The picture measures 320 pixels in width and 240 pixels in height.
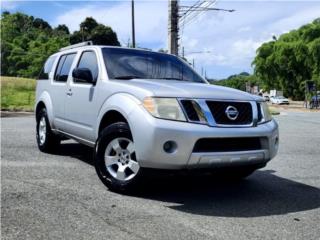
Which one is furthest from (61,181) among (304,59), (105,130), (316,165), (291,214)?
(304,59)

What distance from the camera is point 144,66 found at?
259 inches

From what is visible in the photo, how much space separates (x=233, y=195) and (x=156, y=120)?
1.42 m

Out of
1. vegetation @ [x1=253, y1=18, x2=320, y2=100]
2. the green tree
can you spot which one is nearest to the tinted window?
vegetation @ [x1=253, y1=18, x2=320, y2=100]

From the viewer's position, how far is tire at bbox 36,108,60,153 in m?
8.20

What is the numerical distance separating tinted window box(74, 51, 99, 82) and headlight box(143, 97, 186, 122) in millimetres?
1529

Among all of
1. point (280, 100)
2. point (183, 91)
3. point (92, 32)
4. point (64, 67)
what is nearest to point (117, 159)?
point (183, 91)

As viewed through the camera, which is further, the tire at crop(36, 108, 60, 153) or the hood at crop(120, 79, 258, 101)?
the tire at crop(36, 108, 60, 153)

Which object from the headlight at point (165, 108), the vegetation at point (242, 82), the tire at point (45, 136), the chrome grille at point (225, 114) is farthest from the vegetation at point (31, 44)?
the headlight at point (165, 108)

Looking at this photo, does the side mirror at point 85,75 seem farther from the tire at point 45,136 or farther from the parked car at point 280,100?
the parked car at point 280,100

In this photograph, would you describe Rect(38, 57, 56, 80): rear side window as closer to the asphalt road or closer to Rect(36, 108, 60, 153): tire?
Rect(36, 108, 60, 153): tire

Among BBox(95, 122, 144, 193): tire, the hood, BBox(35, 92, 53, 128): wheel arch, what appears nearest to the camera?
→ the hood

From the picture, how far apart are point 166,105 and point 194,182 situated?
1.62 m

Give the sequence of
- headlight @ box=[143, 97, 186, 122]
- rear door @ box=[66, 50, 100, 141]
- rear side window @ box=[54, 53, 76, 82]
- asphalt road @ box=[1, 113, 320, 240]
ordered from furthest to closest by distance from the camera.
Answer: rear side window @ box=[54, 53, 76, 82], rear door @ box=[66, 50, 100, 141], headlight @ box=[143, 97, 186, 122], asphalt road @ box=[1, 113, 320, 240]

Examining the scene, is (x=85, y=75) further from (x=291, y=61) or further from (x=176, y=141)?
(x=291, y=61)
